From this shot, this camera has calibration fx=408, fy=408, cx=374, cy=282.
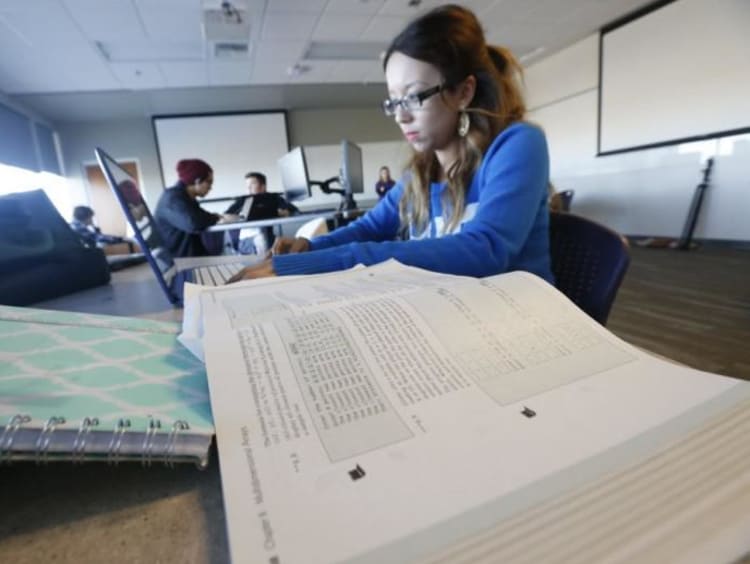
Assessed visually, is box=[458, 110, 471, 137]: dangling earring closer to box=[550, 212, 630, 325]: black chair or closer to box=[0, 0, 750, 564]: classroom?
box=[0, 0, 750, 564]: classroom

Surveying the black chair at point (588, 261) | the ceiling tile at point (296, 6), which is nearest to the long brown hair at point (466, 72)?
the black chair at point (588, 261)

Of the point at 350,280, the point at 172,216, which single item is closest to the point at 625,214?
the point at 172,216

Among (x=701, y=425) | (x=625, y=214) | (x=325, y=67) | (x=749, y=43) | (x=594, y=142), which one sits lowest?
(x=625, y=214)

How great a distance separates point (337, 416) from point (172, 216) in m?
2.37

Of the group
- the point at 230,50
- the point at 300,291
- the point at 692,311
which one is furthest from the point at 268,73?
the point at 300,291

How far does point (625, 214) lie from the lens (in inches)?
192

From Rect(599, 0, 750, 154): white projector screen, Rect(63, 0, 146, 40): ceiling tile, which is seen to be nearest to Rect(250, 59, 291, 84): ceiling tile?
Rect(63, 0, 146, 40): ceiling tile

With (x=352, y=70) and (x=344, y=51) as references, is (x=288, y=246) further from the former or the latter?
(x=352, y=70)

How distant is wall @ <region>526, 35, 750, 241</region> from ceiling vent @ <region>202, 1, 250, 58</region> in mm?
2502

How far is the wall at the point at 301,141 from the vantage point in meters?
6.34

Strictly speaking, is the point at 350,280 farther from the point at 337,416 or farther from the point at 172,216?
the point at 172,216

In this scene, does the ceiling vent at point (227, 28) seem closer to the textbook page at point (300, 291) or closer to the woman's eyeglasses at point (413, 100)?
the woman's eyeglasses at point (413, 100)

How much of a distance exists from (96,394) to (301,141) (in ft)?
23.8

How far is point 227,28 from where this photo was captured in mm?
3678
